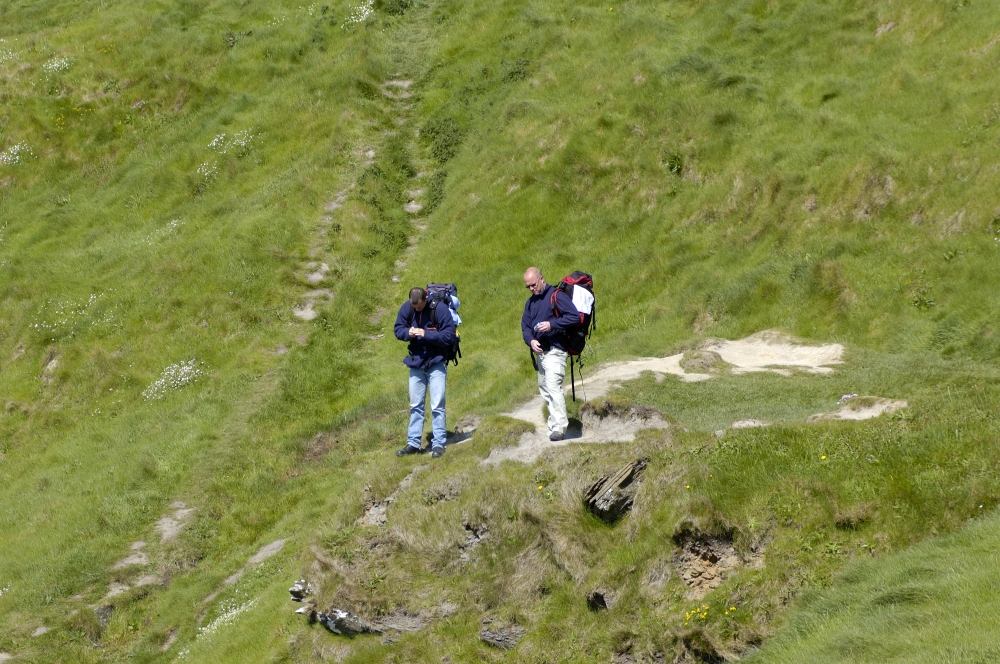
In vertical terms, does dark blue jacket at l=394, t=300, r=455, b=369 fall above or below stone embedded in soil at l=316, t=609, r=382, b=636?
above

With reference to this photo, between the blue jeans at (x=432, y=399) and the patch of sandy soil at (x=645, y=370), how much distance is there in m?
1.73

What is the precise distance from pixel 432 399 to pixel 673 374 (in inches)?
205

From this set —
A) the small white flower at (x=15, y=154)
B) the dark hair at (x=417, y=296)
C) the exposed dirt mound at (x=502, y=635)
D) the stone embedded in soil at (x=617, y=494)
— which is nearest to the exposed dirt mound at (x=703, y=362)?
the dark hair at (x=417, y=296)

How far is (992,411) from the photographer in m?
12.2

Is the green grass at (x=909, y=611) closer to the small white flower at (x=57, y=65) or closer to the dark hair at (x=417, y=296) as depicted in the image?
the dark hair at (x=417, y=296)

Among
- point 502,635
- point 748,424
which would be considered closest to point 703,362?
point 748,424

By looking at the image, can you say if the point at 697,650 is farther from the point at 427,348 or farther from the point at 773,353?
the point at 773,353

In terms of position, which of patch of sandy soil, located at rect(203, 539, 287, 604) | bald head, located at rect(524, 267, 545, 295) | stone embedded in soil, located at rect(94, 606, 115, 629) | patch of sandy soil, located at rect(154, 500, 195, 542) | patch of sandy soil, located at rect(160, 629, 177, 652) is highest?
bald head, located at rect(524, 267, 545, 295)

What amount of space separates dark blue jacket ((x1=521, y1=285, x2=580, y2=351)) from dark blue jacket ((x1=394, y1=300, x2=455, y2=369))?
6.17ft

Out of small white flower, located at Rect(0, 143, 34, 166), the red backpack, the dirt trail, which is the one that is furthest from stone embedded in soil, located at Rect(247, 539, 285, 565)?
small white flower, located at Rect(0, 143, 34, 166)

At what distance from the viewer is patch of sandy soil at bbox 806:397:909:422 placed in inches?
535

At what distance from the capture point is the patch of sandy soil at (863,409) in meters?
13.6

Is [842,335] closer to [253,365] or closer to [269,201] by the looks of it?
[253,365]

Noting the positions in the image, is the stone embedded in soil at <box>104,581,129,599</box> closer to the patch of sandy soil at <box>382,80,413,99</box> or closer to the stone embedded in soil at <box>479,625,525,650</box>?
the stone embedded in soil at <box>479,625,525,650</box>
